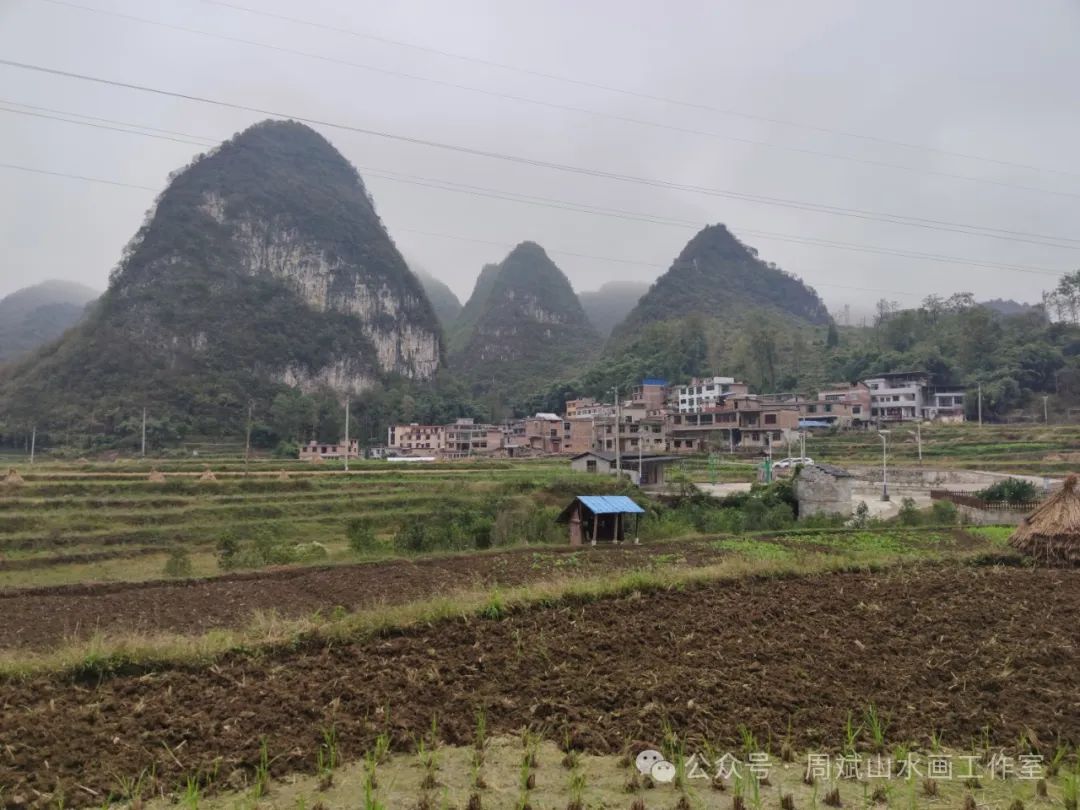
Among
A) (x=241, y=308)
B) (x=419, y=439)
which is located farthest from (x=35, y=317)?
(x=419, y=439)

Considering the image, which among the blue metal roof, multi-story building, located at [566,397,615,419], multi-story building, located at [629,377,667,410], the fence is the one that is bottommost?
the fence

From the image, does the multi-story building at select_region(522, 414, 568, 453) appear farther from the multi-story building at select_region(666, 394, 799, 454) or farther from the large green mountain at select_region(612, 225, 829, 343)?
the large green mountain at select_region(612, 225, 829, 343)

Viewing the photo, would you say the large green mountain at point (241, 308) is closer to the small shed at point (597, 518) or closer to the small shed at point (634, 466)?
the small shed at point (634, 466)

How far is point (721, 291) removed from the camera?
125 metres

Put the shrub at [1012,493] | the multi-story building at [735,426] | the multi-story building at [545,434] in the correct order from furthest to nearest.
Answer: the multi-story building at [545,434], the multi-story building at [735,426], the shrub at [1012,493]

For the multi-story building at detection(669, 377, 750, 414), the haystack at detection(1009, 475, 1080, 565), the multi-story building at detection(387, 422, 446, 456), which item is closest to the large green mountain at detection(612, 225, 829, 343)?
the multi-story building at detection(669, 377, 750, 414)

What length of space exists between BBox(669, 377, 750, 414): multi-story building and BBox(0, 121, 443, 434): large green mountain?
155 feet

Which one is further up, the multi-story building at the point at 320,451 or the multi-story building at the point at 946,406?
the multi-story building at the point at 946,406

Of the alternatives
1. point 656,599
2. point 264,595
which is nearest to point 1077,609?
point 656,599

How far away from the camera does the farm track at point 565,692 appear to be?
193 inches

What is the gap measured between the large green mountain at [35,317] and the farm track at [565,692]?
113m

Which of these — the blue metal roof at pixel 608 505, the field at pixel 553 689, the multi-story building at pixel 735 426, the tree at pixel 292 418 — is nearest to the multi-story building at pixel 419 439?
the tree at pixel 292 418

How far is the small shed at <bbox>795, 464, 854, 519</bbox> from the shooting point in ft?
79.3

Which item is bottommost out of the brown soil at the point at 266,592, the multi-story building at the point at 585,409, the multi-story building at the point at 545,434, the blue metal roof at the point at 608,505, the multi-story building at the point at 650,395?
the brown soil at the point at 266,592
